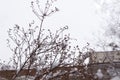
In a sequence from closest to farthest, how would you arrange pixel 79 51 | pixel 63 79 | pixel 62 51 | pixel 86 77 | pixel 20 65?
pixel 20 65 → pixel 62 51 → pixel 79 51 → pixel 63 79 → pixel 86 77

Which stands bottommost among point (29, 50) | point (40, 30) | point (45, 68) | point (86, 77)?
point (86, 77)

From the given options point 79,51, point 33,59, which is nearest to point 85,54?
point 79,51

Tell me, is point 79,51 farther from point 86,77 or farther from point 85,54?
point 86,77

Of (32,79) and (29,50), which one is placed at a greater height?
(29,50)

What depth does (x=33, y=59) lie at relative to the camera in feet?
26.9

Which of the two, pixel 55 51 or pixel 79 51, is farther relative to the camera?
pixel 79 51

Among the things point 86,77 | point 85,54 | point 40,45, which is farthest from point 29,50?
point 86,77

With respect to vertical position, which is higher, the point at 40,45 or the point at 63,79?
the point at 40,45

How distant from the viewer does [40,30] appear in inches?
347

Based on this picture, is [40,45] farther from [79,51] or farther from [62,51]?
[79,51]

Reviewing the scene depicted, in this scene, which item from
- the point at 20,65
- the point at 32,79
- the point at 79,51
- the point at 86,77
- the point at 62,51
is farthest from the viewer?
the point at 86,77

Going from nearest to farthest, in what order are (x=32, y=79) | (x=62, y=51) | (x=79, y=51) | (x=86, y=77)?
(x=32, y=79)
(x=62, y=51)
(x=79, y=51)
(x=86, y=77)

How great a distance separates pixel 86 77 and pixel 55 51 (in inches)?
142

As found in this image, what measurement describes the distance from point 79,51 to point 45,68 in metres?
1.36
